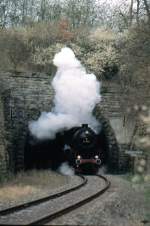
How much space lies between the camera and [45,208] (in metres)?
15.8

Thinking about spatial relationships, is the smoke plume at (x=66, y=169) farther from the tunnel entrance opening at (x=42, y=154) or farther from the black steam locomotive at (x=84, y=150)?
the tunnel entrance opening at (x=42, y=154)

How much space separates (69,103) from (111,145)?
137 inches

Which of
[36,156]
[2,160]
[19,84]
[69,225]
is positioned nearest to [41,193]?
[2,160]

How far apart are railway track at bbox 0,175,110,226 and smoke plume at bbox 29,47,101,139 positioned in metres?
11.8

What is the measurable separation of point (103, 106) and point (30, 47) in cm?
1083

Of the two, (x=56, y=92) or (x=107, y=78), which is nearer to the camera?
(x=56, y=92)

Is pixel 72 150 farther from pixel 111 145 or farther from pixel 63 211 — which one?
pixel 63 211

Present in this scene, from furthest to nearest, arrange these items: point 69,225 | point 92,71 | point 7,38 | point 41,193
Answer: point 7,38, point 92,71, point 41,193, point 69,225

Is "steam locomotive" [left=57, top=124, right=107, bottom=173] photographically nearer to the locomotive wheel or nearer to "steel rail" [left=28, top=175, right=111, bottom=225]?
the locomotive wheel

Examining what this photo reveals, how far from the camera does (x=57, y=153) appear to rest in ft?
119

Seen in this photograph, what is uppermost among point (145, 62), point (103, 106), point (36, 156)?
point (145, 62)

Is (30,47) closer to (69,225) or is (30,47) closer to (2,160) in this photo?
(2,160)

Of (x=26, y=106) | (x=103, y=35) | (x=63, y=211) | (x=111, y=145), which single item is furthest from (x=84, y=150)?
(x=63, y=211)

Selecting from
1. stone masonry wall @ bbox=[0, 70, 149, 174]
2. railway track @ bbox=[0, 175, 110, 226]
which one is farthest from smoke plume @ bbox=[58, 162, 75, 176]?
railway track @ bbox=[0, 175, 110, 226]
